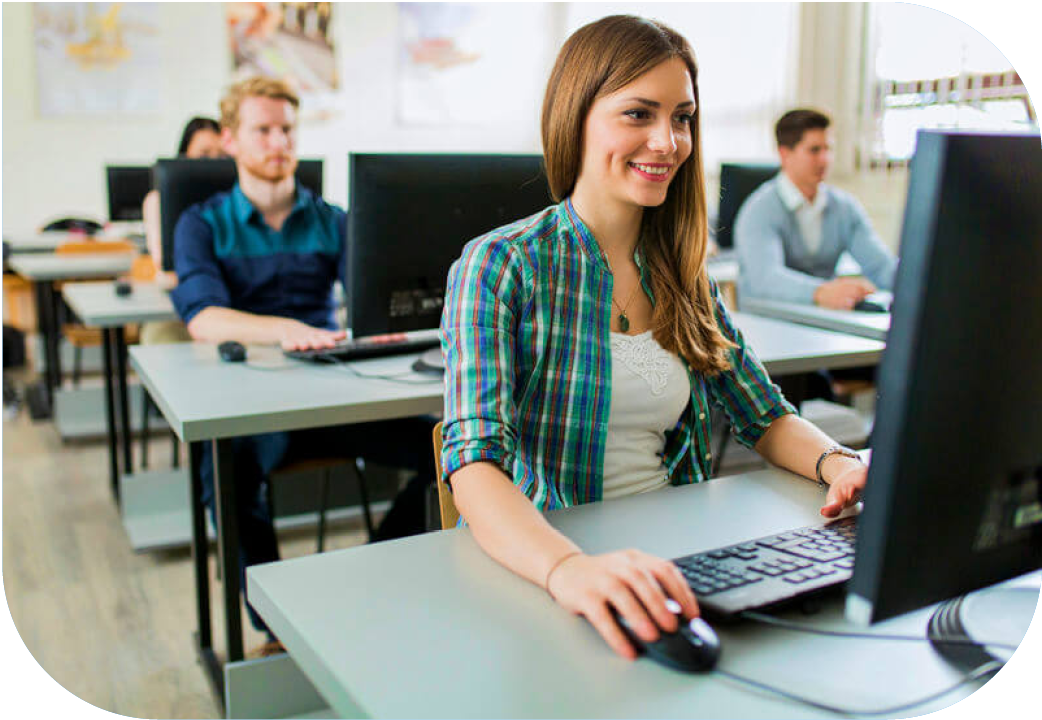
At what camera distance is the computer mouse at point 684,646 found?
28.3 inches

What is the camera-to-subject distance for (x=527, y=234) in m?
1.24

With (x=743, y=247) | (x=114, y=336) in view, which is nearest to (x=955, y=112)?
(x=743, y=247)

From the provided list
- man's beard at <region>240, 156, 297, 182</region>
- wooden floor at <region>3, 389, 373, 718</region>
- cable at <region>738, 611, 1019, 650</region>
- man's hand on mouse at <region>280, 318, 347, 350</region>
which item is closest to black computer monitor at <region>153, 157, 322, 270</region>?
man's beard at <region>240, 156, 297, 182</region>

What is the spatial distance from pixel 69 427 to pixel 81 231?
1937 millimetres

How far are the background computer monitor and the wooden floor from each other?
1657mm

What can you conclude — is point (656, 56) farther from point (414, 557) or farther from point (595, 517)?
point (414, 557)

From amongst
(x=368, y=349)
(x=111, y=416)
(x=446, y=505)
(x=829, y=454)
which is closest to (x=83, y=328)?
(x=111, y=416)

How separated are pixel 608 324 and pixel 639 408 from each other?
0.38 feet

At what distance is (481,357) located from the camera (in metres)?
1.11

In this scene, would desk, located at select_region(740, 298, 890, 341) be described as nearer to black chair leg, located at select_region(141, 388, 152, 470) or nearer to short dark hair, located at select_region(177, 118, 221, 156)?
black chair leg, located at select_region(141, 388, 152, 470)

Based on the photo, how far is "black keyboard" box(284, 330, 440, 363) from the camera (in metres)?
1.95

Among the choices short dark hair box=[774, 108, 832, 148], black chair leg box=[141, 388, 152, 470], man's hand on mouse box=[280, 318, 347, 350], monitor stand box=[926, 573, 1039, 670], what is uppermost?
short dark hair box=[774, 108, 832, 148]

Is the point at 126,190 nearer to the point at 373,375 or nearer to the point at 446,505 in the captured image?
the point at 373,375

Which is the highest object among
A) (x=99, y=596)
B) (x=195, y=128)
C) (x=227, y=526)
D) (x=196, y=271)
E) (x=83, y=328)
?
(x=195, y=128)
